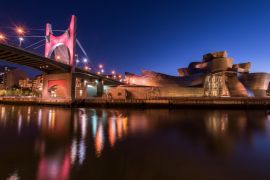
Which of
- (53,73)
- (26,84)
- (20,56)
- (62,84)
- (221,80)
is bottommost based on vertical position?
(62,84)

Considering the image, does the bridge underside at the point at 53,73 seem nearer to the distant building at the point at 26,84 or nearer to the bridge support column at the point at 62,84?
the bridge support column at the point at 62,84

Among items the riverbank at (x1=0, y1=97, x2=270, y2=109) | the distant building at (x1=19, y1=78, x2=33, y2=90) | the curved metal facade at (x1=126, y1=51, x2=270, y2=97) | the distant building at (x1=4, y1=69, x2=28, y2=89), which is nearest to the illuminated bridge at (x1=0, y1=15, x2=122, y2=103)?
the riverbank at (x1=0, y1=97, x2=270, y2=109)

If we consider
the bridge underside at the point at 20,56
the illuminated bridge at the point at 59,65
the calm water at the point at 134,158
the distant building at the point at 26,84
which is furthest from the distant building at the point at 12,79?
the calm water at the point at 134,158

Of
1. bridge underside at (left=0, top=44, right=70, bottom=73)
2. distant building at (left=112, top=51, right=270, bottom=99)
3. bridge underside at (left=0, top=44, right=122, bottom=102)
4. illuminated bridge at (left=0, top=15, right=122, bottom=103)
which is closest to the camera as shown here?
bridge underside at (left=0, top=44, right=70, bottom=73)

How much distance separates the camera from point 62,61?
135 feet

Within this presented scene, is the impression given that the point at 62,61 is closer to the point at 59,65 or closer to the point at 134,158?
the point at 59,65

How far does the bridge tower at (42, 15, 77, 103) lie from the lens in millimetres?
37906

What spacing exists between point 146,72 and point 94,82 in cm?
1752

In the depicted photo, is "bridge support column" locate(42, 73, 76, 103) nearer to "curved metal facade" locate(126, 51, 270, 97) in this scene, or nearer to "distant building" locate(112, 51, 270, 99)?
"distant building" locate(112, 51, 270, 99)

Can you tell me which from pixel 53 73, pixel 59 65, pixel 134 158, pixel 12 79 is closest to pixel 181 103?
pixel 134 158

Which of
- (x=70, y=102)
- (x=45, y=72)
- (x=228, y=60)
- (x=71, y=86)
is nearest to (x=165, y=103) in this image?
(x=70, y=102)

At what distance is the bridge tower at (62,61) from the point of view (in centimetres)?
3791

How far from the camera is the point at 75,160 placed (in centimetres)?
561

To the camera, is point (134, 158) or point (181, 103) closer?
point (134, 158)
